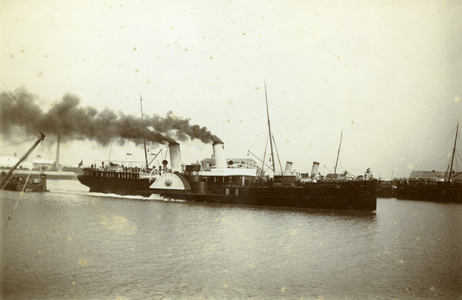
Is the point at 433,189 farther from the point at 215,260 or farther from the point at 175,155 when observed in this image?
the point at 215,260

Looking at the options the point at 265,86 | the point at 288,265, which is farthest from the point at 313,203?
the point at 288,265

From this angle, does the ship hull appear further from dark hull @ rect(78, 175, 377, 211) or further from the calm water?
the calm water

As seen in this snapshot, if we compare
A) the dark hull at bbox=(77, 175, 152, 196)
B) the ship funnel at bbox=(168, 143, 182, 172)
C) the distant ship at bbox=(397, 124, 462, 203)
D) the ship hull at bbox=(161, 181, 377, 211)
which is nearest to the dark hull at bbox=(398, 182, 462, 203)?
the distant ship at bbox=(397, 124, 462, 203)

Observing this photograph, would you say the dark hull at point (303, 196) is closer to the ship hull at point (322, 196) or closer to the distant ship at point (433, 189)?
the ship hull at point (322, 196)

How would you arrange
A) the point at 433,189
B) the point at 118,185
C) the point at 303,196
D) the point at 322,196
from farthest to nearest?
1. the point at 433,189
2. the point at 118,185
3. the point at 303,196
4. the point at 322,196

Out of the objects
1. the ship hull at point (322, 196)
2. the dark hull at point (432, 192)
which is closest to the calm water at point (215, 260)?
the ship hull at point (322, 196)

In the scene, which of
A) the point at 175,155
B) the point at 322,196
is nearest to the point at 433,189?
the point at 322,196

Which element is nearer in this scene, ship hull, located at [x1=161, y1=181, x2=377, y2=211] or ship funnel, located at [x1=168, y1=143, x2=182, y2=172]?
ship hull, located at [x1=161, y1=181, x2=377, y2=211]
